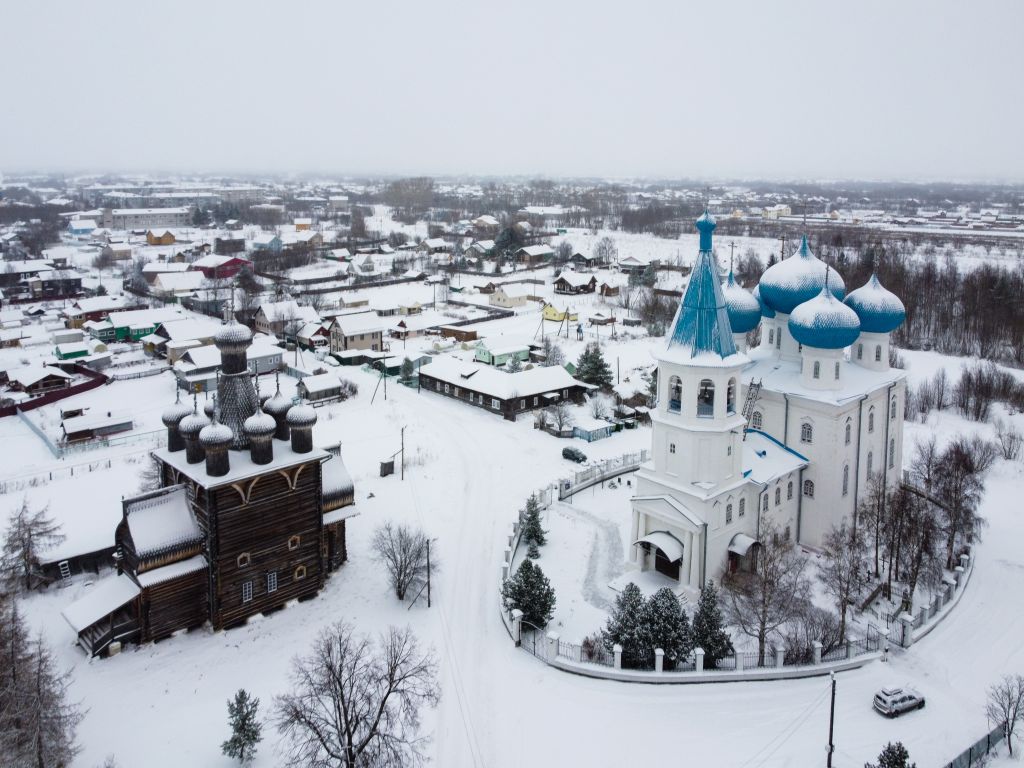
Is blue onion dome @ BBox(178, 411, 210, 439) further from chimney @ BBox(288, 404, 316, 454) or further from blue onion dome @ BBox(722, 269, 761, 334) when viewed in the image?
blue onion dome @ BBox(722, 269, 761, 334)

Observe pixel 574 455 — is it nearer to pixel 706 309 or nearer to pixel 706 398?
pixel 706 398

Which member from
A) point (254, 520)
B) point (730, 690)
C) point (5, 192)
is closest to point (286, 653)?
point (254, 520)

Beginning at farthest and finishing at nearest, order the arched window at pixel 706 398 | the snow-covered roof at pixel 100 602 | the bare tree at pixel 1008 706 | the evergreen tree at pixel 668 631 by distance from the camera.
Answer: the arched window at pixel 706 398 < the snow-covered roof at pixel 100 602 < the evergreen tree at pixel 668 631 < the bare tree at pixel 1008 706

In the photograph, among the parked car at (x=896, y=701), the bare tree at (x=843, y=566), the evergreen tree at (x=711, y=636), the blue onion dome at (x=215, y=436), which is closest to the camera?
the parked car at (x=896, y=701)

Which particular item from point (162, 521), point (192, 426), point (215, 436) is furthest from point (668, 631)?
point (192, 426)

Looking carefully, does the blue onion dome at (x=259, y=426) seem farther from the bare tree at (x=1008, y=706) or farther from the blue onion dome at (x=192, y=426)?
the bare tree at (x=1008, y=706)

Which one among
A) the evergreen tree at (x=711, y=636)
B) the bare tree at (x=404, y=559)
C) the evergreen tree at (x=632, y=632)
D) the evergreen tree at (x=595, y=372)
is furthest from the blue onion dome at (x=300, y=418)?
the evergreen tree at (x=595, y=372)

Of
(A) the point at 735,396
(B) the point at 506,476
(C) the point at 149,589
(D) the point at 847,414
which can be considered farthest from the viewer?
(B) the point at 506,476

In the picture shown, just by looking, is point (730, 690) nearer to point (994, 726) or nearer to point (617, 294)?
point (994, 726)
